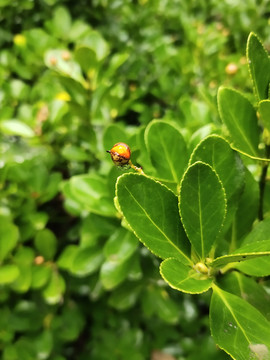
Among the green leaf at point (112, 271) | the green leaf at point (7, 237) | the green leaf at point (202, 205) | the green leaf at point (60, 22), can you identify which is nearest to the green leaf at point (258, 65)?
the green leaf at point (202, 205)

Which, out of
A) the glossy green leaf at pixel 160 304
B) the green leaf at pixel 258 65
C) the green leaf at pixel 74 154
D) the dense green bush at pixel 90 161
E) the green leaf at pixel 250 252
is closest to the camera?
the green leaf at pixel 250 252

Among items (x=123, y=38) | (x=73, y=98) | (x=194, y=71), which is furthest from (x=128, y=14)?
(x=73, y=98)

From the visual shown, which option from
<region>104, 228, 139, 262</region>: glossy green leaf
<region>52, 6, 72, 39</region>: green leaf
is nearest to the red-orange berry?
<region>104, 228, 139, 262</region>: glossy green leaf

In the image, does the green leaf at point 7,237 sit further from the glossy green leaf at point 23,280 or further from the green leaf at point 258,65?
the green leaf at point 258,65

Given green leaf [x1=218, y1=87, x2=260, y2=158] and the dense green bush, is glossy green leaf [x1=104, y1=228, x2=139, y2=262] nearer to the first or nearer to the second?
the dense green bush

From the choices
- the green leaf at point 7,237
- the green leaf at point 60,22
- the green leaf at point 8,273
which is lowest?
the green leaf at point 8,273
